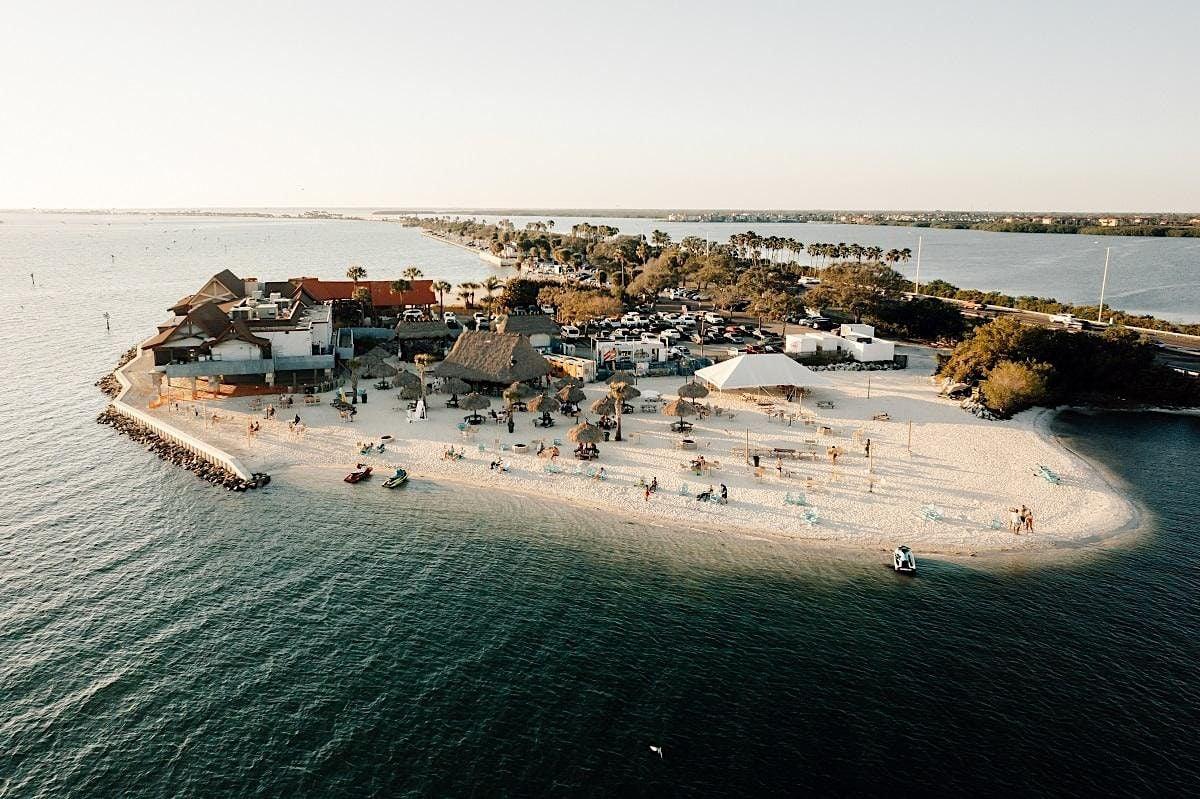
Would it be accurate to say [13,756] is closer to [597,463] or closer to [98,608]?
[98,608]

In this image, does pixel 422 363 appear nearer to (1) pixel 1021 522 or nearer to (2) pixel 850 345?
(1) pixel 1021 522

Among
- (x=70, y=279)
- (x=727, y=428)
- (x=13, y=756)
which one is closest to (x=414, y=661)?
(x=13, y=756)

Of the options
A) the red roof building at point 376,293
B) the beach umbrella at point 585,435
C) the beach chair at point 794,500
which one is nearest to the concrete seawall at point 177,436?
the beach umbrella at point 585,435

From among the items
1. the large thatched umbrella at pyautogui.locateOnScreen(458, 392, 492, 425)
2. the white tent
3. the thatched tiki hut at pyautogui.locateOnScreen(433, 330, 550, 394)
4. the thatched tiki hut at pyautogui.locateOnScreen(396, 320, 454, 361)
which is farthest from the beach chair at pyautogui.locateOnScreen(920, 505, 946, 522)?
the thatched tiki hut at pyautogui.locateOnScreen(396, 320, 454, 361)

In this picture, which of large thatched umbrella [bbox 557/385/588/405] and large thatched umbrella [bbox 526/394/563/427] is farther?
large thatched umbrella [bbox 557/385/588/405]

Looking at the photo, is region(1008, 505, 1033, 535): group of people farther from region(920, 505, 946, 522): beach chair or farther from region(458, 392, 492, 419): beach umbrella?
region(458, 392, 492, 419): beach umbrella

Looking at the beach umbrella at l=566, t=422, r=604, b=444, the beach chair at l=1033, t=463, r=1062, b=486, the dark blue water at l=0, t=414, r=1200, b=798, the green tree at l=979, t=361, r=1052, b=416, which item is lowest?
the dark blue water at l=0, t=414, r=1200, b=798

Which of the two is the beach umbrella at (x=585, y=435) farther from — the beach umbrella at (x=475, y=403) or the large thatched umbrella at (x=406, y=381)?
the large thatched umbrella at (x=406, y=381)
